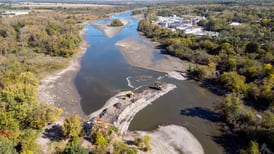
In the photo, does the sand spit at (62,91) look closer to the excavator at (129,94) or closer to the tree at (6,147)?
the excavator at (129,94)

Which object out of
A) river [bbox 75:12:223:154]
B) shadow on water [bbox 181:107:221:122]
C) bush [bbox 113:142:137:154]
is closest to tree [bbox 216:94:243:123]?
shadow on water [bbox 181:107:221:122]

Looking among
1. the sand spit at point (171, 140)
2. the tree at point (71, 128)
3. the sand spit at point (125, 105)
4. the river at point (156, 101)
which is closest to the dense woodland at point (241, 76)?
the river at point (156, 101)

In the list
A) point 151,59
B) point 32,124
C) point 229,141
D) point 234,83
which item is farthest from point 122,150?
point 151,59

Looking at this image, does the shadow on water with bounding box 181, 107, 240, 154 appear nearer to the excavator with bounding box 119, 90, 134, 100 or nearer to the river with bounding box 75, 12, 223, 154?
the river with bounding box 75, 12, 223, 154

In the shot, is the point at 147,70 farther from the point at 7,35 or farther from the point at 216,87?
the point at 7,35

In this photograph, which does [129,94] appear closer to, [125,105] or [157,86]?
[125,105]

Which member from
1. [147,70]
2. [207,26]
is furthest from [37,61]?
[207,26]
